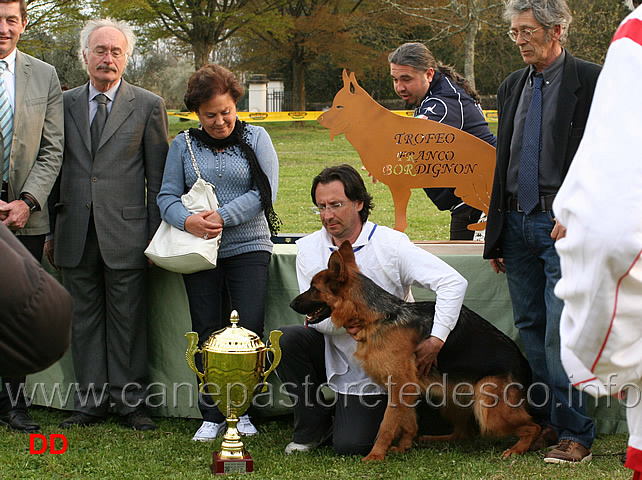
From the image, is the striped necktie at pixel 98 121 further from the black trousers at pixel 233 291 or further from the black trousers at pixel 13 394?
the black trousers at pixel 233 291

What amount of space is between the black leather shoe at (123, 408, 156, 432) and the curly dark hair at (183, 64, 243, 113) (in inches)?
67.1

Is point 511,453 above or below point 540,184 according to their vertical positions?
below

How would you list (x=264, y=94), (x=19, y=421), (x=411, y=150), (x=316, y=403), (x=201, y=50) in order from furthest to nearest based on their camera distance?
1. (x=264, y=94)
2. (x=201, y=50)
3. (x=411, y=150)
4. (x=19, y=421)
5. (x=316, y=403)

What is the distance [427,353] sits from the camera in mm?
3480

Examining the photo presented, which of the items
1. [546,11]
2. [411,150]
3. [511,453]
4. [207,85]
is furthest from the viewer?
[411,150]

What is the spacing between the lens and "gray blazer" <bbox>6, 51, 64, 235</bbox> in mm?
3740

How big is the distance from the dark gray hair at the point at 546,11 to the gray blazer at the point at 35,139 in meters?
2.31

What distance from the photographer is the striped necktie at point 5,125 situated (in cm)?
372

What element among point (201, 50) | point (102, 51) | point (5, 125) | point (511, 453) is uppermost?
point (201, 50)

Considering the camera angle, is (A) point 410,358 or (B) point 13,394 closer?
(A) point 410,358

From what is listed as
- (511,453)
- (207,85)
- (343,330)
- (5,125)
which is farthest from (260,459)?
(5,125)

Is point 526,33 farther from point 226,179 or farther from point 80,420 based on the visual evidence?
point 80,420

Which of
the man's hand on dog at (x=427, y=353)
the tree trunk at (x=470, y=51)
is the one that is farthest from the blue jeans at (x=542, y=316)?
the tree trunk at (x=470, y=51)

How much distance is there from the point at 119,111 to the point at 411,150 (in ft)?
5.28
